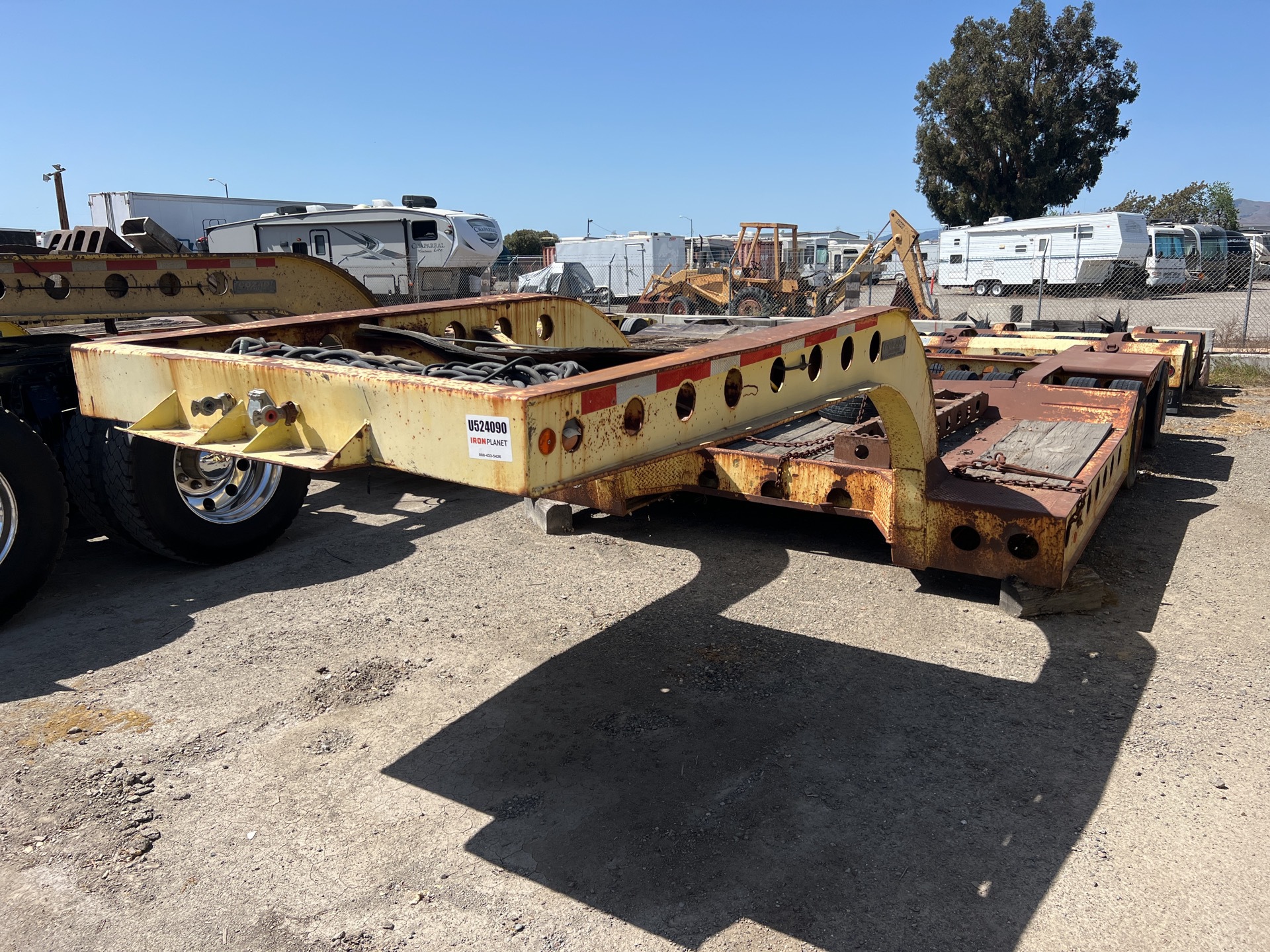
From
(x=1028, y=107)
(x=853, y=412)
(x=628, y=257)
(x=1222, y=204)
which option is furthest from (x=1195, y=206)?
(x=853, y=412)

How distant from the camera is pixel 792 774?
3244mm

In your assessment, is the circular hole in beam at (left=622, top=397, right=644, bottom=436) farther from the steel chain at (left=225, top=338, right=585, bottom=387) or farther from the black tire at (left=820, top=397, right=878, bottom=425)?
the black tire at (left=820, top=397, right=878, bottom=425)

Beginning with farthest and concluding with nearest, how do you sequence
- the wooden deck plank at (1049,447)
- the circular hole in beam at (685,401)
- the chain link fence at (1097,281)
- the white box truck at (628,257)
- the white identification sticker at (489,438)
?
the white box truck at (628,257)
the chain link fence at (1097,281)
the wooden deck plank at (1049,447)
the circular hole in beam at (685,401)
the white identification sticker at (489,438)

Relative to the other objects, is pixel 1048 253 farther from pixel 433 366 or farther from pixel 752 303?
pixel 433 366

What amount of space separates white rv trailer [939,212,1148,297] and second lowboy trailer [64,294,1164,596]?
21507 millimetres

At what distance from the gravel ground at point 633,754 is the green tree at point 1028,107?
36553 millimetres

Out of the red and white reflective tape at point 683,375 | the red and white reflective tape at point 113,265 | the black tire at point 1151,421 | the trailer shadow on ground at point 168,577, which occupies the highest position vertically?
the red and white reflective tape at point 113,265

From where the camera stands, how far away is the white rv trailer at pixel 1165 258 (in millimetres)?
25359

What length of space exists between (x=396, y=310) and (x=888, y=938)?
9.81 feet

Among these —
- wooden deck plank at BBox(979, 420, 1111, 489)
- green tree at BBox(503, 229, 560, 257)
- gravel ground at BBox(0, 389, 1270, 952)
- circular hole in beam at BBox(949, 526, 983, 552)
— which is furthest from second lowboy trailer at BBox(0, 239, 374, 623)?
green tree at BBox(503, 229, 560, 257)

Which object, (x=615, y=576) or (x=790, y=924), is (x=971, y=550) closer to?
(x=615, y=576)

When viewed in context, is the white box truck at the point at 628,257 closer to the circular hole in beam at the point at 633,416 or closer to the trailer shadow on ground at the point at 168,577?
the trailer shadow on ground at the point at 168,577

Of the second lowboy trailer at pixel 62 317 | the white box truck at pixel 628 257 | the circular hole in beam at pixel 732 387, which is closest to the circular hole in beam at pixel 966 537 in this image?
the circular hole in beam at pixel 732 387

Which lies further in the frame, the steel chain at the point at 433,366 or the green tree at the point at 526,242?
the green tree at the point at 526,242
